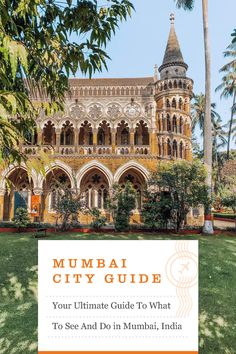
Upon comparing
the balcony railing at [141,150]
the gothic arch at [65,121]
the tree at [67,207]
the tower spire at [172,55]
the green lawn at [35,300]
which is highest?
the tower spire at [172,55]

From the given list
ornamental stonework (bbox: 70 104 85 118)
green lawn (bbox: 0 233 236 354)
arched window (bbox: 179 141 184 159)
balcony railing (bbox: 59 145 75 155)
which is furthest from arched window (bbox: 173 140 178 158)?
green lawn (bbox: 0 233 236 354)

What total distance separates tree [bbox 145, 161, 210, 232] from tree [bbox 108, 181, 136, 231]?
4.65ft

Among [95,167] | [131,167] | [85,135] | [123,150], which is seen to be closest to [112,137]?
[123,150]

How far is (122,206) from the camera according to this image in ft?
57.6

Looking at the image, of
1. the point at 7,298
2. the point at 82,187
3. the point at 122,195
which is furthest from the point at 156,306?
the point at 82,187

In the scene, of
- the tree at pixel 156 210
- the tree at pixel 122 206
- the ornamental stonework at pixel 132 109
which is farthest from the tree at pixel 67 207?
the ornamental stonework at pixel 132 109

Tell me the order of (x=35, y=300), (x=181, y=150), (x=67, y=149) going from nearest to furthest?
(x=35, y=300) → (x=67, y=149) → (x=181, y=150)

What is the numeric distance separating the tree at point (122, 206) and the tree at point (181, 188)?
142cm

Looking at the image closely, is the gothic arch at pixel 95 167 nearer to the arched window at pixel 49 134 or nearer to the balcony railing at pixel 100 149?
the balcony railing at pixel 100 149

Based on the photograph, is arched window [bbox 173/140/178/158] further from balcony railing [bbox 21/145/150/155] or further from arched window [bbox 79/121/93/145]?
arched window [bbox 79/121/93/145]

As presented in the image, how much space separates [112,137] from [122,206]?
27.1 feet

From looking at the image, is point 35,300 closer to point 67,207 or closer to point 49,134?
point 67,207

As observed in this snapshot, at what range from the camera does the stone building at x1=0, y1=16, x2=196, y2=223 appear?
22.7 metres

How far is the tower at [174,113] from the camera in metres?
24.7
